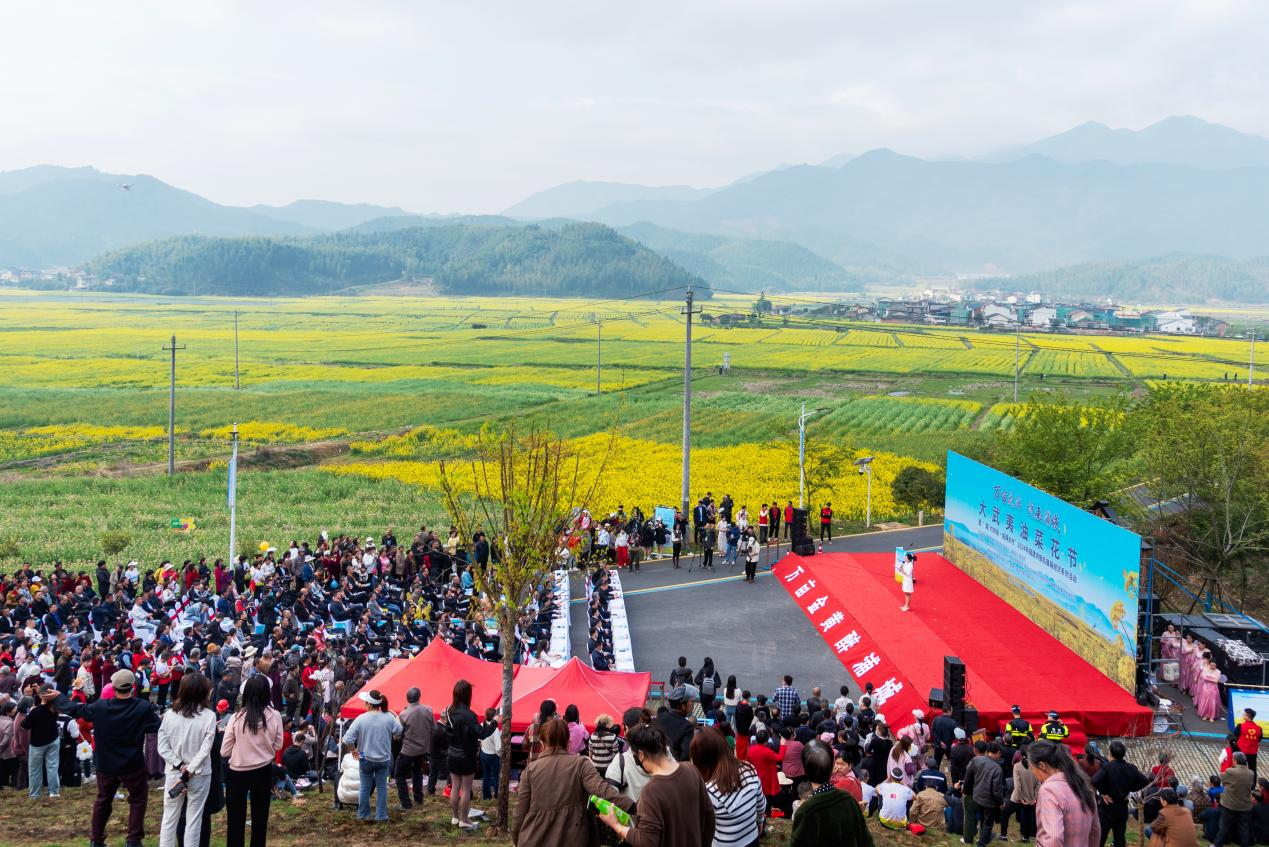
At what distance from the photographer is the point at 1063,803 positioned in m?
7.04

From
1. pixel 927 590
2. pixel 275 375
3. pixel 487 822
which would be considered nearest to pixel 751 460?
pixel 927 590

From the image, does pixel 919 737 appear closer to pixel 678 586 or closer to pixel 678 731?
pixel 678 731

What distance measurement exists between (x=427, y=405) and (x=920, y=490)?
38.0m

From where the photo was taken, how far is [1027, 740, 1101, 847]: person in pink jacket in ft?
23.0

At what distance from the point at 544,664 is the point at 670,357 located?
78464 millimetres

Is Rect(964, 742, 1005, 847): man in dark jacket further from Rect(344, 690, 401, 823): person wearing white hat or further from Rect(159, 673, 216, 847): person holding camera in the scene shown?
Rect(159, 673, 216, 847): person holding camera

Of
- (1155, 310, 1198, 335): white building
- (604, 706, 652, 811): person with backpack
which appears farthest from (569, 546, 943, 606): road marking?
(1155, 310, 1198, 335): white building

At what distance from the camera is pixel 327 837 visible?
395 inches

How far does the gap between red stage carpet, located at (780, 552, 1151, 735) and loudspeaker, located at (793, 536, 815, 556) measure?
0.29m

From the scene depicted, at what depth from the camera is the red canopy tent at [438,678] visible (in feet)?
Answer: 47.1

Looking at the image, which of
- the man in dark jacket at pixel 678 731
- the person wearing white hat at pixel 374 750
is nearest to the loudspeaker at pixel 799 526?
the man in dark jacket at pixel 678 731

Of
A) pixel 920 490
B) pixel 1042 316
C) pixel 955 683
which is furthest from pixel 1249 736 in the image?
pixel 1042 316

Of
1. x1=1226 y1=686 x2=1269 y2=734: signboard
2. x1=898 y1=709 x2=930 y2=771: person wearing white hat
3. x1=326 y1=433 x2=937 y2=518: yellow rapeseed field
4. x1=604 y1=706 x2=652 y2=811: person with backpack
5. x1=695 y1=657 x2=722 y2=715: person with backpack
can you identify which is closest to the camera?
x1=604 y1=706 x2=652 y2=811: person with backpack

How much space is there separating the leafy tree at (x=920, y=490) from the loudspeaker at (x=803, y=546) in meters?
9.16
